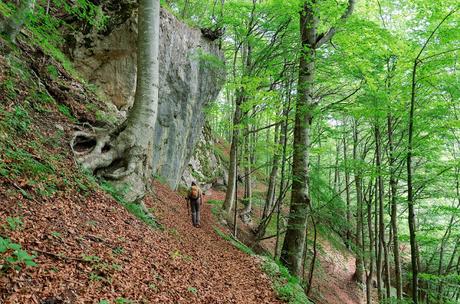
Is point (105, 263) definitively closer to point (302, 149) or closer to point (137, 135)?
point (137, 135)

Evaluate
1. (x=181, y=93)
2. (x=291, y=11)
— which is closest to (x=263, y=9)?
(x=291, y=11)

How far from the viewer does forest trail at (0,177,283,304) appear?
115 inches

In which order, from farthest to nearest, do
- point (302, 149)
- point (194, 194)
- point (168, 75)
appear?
point (168, 75) → point (194, 194) → point (302, 149)

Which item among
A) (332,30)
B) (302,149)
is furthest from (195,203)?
(332,30)

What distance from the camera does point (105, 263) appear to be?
375 centimetres

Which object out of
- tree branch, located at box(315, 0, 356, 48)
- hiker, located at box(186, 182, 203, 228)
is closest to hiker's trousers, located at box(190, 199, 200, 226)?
hiker, located at box(186, 182, 203, 228)

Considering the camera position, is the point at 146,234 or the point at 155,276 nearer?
the point at 155,276

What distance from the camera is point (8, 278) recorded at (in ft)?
8.45

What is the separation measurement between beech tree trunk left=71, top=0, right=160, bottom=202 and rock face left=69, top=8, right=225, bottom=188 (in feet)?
12.7

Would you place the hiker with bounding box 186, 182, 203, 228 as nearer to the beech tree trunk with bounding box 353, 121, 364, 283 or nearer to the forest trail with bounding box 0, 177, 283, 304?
the forest trail with bounding box 0, 177, 283, 304

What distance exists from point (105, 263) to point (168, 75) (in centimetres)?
1006

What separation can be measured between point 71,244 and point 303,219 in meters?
6.00

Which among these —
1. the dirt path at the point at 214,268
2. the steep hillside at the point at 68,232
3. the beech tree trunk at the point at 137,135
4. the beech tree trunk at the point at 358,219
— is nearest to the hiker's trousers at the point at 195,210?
the dirt path at the point at 214,268

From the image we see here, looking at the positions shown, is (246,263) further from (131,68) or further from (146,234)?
(131,68)
